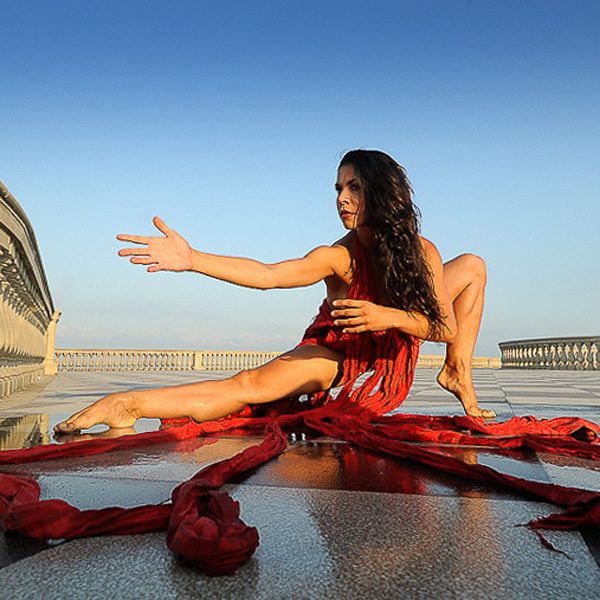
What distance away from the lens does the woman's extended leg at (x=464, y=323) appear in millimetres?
3473

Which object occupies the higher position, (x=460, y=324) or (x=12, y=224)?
(x=12, y=224)

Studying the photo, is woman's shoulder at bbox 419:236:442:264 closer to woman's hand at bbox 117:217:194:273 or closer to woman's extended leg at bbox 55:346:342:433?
woman's extended leg at bbox 55:346:342:433

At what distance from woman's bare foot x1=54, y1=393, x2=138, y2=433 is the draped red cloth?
293 mm

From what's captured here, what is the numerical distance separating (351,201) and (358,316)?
868 millimetres

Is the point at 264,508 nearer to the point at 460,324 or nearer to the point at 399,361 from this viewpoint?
the point at 399,361

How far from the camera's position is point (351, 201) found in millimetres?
3053

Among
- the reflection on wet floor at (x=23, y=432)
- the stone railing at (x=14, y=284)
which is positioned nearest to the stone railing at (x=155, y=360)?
the stone railing at (x=14, y=284)

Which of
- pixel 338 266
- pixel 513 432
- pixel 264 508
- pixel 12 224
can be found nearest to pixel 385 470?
pixel 264 508

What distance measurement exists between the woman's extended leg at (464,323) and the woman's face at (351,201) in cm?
84

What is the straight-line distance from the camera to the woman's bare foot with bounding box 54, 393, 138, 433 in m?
2.73

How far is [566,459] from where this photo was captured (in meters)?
2.26

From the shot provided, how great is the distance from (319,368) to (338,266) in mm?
660

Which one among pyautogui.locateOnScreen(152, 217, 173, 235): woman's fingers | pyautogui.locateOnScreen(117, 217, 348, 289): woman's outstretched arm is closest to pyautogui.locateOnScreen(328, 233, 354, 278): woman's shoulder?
pyautogui.locateOnScreen(117, 217, 348, 289): woman's outstretched arm

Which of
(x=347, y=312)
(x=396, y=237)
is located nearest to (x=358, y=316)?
(x=347, y=312)
